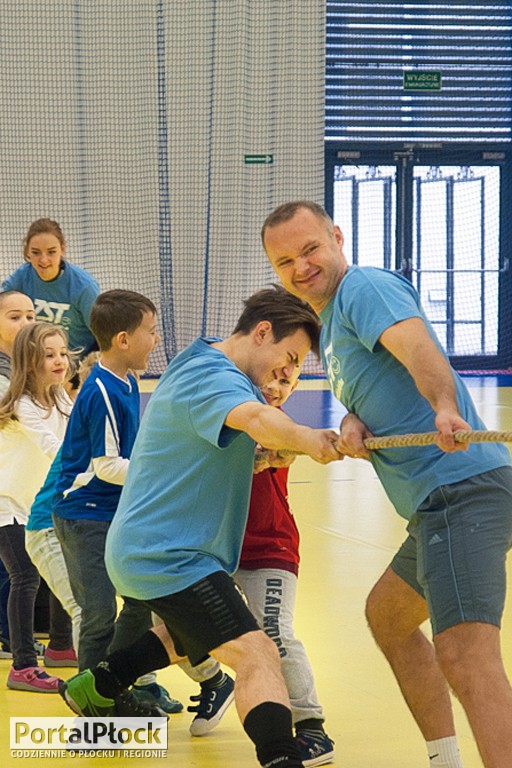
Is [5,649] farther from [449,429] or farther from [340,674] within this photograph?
[449,429]

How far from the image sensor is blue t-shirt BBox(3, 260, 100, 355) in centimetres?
603

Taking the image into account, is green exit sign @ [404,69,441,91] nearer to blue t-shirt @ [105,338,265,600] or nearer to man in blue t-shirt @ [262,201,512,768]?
man in blue t-shirt @ [262,201,512,768]

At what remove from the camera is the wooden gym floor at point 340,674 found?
2.97 meters

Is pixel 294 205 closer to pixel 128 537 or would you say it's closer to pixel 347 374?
pixel 347 374

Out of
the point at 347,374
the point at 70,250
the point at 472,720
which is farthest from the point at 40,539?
the point at 70,250

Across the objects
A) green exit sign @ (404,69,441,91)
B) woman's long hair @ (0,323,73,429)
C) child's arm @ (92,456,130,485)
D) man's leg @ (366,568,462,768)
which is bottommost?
man's leg @ (366,568,462,768)

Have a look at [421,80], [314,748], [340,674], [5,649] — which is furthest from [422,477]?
[421,80]

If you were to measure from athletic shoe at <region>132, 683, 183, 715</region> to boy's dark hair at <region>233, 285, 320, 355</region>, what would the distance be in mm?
1281

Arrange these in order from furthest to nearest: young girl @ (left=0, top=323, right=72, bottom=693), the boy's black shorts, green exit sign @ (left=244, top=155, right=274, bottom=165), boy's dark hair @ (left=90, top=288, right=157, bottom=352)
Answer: green exit sign @ (left=244, top=155, right=274, bottom=165) → young girl @ (left=0, top=323, right=72, bottom=693) → boy's dark hair @ (left=90, top=288, right=157, bottom=352) → the boy's black shorts

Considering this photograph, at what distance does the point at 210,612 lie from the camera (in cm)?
242

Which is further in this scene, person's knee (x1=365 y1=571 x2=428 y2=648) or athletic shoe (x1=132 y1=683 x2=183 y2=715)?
athletic shoe (x1=132 y1=683 x2=183 y2=715)

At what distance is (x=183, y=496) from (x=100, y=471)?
80 cm

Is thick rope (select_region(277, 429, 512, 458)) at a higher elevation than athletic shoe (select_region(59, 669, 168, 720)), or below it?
higher

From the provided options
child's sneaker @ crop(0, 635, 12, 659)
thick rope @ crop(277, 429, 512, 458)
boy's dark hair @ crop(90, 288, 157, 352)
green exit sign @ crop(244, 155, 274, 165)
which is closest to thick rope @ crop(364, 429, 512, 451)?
thick rope @ crop(277, 429, 512, 458)
